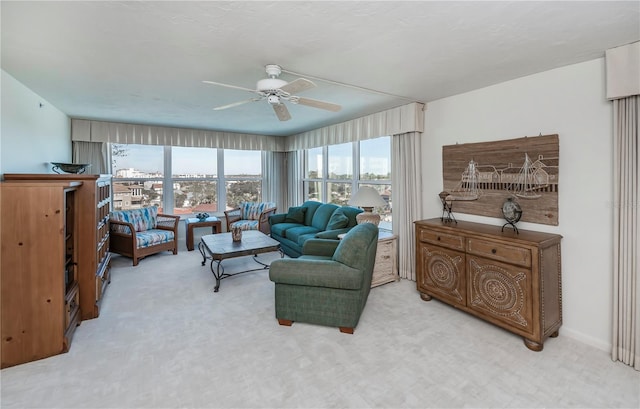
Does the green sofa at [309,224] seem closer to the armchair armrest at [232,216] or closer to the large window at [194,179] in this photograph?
the armchair armrest at [232,216]

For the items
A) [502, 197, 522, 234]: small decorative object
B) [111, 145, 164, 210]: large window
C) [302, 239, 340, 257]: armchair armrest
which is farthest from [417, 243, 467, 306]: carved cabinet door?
[111, 145, 164, 210]: large window

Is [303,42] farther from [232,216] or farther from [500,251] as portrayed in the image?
[232,216]

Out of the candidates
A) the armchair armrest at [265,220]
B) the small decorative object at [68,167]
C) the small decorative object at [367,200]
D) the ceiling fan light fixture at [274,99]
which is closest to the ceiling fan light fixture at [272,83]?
the ceiling fan light fixture at [274,99]

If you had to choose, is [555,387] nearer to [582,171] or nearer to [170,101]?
[582,171]

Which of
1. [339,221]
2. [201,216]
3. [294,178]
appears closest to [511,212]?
[339,221]

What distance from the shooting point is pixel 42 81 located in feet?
9.61

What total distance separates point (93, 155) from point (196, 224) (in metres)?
2.01

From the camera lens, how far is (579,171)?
97.7 inches

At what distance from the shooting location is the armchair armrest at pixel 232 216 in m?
5.95

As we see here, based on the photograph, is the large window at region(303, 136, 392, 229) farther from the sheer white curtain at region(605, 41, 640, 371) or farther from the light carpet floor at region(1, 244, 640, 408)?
the sheer white curtain at region(605, 41, 640, 371)

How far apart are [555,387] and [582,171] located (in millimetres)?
1697

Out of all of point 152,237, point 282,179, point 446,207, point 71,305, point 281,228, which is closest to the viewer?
point 71,305

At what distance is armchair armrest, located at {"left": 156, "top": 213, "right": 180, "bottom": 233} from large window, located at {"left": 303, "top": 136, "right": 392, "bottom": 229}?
8.92 ft

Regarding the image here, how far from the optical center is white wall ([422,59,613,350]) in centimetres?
236
